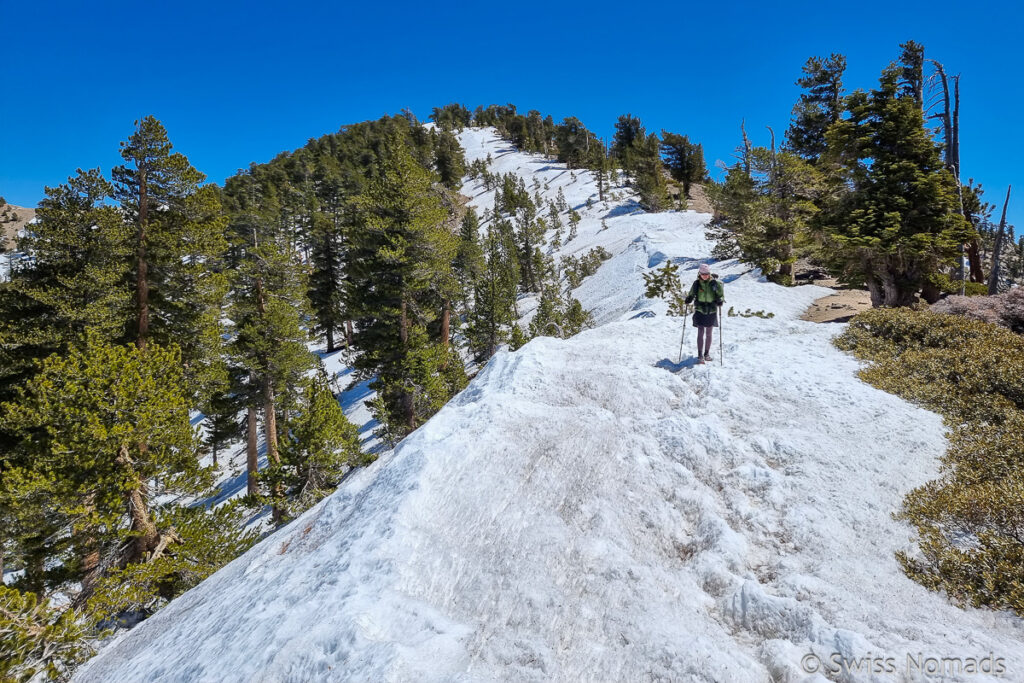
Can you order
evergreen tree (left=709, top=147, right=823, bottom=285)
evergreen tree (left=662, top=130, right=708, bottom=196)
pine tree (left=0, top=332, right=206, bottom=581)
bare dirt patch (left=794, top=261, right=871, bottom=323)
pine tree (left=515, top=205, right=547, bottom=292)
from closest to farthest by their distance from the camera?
1. pine tree (left=0, top=332, right=206, bottom=581)
2. bare dirt patch (left=794, top=261, right=871, bottom=323)
3. evergreen tree (left=709, top=147, right=823, bottom=285)
4. pine tree (left=515, top=205, right=547, bottom=292)
5. evergreen tree (left=662, top=130, right=708, bottom=196)

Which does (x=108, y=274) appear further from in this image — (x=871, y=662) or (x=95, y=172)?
(x=871, y=662)

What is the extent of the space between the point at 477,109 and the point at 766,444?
556 ft

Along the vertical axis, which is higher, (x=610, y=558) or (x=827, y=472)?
(x=827, y=472)

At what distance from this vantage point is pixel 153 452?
11.8 metres

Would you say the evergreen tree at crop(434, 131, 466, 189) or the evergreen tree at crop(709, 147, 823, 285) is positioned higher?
the evergreen tree at crop(434, 131, 466, 189)

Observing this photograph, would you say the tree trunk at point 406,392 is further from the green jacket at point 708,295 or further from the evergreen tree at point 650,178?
the evergreen tree at point 650,178

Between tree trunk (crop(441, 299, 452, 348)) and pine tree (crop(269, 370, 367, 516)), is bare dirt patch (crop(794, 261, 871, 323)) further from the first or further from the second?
pine tree (crop(269, 370, 367, 516))

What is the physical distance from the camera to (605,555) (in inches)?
208

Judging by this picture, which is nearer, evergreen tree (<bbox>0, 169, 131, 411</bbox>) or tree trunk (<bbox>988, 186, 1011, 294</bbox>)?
evergreen tree (<bbox>0, 169, 131, 411</bbox>)

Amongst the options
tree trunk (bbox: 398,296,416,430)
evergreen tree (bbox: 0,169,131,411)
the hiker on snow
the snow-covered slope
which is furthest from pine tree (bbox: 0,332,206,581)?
the hiker on snow

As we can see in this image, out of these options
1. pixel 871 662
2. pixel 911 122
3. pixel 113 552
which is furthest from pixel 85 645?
pixel 911 122

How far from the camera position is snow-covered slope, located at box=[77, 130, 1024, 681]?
406 centimetres

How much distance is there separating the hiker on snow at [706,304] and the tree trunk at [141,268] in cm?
1797

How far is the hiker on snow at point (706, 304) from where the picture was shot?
33.6 ft
